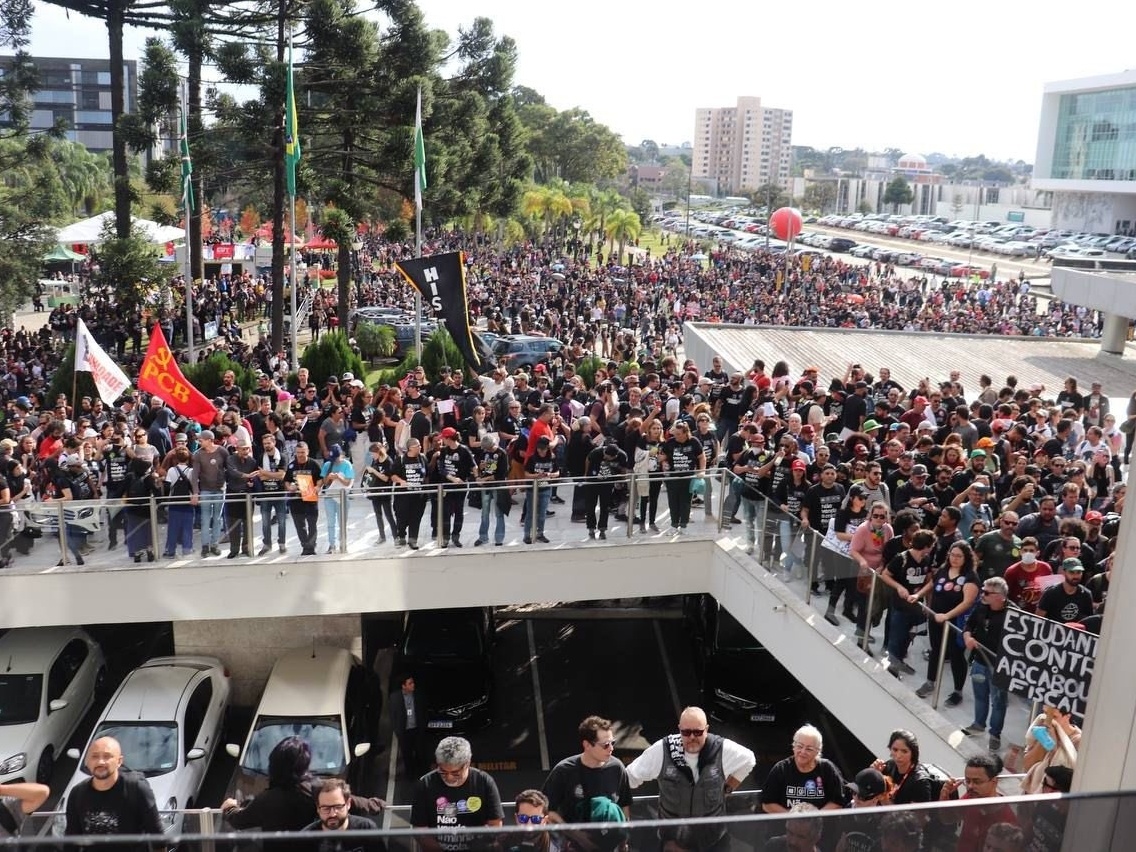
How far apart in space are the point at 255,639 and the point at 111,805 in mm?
8184

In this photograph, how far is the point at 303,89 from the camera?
28.0 meters

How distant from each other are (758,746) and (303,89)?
2135 centimetres

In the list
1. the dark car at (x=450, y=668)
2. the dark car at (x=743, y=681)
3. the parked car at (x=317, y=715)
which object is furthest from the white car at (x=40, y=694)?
the dark car at (x=743, y=681)

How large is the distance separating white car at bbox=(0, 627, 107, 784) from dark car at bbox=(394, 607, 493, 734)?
3.81m

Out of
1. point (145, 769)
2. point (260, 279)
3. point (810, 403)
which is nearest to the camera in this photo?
point (145, 769)

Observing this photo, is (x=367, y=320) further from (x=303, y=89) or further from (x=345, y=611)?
(x=345, y=611)

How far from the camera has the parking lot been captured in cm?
1266

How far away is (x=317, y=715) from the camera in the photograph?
11.9 m

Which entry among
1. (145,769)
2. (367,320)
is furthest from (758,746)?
(367,320)

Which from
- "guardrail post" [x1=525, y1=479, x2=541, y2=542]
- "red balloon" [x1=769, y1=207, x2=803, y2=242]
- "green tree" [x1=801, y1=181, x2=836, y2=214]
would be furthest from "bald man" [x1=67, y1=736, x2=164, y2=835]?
"green tree" [x1=801, y1=181, x2=836, y2=214]

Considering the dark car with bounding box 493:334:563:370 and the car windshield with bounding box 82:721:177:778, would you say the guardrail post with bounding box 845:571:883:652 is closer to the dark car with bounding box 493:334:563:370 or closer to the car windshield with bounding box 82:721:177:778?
the car windshield with bounding box 82:721:177:778

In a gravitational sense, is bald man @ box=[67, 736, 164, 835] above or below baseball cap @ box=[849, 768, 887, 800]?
below

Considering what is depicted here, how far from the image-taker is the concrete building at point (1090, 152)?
89875mm

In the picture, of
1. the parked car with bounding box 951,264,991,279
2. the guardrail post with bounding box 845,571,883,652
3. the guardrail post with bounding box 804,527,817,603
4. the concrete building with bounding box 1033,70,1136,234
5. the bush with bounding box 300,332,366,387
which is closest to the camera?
the guardrail post with bounding box 845,571,883,652
